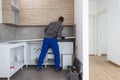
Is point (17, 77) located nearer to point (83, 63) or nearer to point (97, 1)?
point (83, 63)

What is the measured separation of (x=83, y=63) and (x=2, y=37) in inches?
92.9

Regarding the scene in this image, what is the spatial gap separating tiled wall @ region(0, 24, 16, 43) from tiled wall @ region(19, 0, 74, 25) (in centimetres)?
43

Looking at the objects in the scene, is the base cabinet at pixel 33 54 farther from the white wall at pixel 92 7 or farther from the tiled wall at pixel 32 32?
the white wall at pixel 92 7

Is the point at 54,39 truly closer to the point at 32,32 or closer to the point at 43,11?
the point at 43,11

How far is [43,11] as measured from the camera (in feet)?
Answer: 17.1

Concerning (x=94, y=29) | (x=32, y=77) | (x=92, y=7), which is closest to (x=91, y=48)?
(x=94, y=29)

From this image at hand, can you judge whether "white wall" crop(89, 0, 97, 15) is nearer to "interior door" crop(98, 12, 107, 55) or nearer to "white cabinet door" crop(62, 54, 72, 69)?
"interior door" crop(98, 12, 107, 55)

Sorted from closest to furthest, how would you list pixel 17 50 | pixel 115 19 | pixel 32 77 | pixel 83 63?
pixel 83 63
pixel 32 77
pixel 17 50
pixel 115 19

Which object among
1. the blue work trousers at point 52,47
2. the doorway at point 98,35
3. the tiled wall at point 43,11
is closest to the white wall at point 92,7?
the doorway at point 98,35

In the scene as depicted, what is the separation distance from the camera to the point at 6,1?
4324 millimetres

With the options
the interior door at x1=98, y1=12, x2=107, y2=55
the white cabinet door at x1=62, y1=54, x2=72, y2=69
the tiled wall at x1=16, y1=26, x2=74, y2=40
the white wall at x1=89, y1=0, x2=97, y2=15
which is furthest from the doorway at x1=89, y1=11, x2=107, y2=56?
the white cabinet door at x1=62, y1=54, x2=72, y2=69

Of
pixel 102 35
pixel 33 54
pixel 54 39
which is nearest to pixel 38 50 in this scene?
pixel 33 54

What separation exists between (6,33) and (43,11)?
1.43 meters

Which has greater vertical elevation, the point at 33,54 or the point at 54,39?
the point at 54,39
